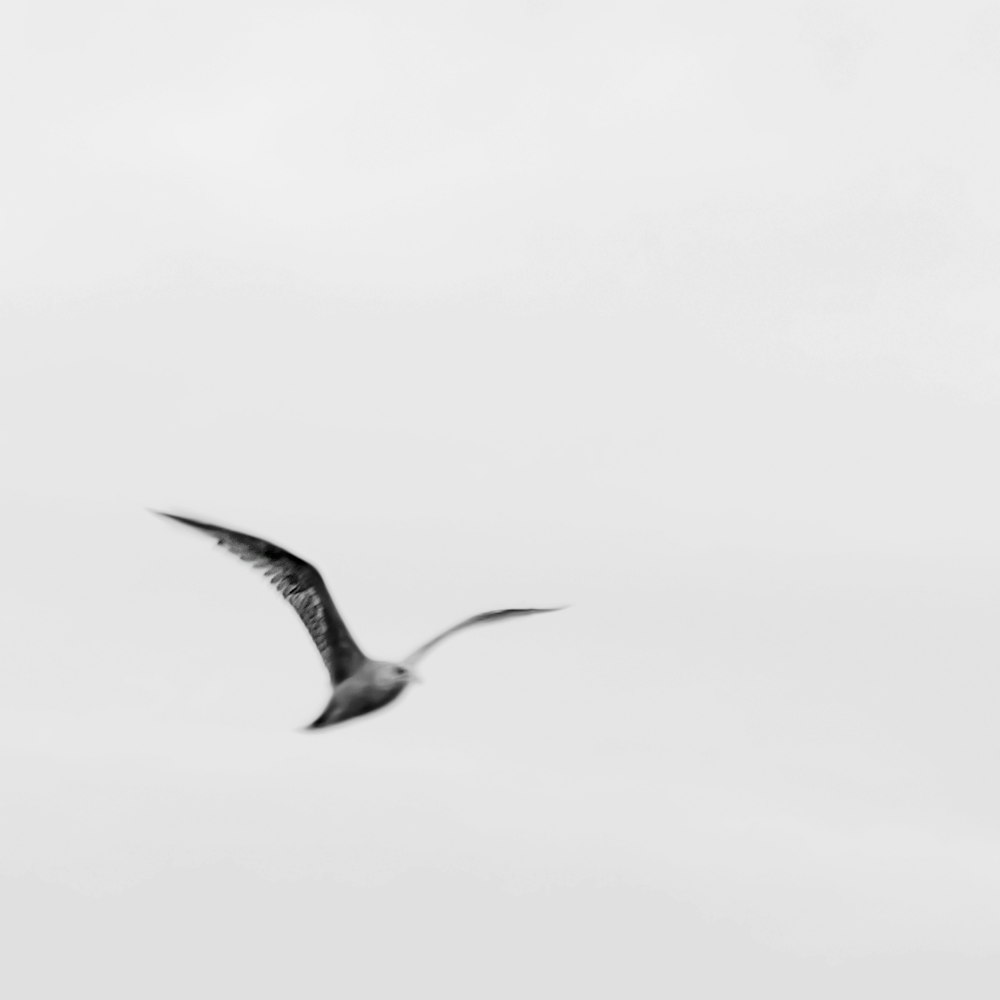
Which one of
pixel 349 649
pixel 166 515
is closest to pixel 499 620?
pixel 349 649

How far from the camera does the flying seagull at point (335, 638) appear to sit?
67.4 metres

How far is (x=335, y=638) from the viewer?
227 ft

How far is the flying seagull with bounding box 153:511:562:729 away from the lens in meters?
67.4

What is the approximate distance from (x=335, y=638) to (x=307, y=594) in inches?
61.5

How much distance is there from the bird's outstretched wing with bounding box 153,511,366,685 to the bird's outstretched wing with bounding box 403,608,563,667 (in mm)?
1609

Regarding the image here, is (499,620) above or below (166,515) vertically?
below

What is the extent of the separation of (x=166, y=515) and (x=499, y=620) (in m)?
9.66

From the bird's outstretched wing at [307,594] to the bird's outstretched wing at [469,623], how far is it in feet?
5.28

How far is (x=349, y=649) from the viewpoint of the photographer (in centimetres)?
6938

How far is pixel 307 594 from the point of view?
225ft

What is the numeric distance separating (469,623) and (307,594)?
13.6 feet

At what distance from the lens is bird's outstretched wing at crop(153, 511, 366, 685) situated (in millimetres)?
66688

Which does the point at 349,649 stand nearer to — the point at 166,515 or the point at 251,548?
the point at 251,548

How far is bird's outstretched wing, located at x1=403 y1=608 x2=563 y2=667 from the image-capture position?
221ft
